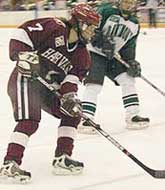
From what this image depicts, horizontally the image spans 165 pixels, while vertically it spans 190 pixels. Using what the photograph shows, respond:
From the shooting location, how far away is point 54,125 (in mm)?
3863

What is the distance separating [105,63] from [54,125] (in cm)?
49

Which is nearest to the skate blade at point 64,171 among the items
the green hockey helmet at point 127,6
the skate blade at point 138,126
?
the skate blade at point 138,126

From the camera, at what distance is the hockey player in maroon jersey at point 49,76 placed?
8.41 ft

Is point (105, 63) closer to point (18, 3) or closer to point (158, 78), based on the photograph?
point (158, 78)

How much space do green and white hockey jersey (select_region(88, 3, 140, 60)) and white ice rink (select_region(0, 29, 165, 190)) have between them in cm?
50

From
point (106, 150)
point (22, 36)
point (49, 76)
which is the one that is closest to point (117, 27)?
point (106, 150)

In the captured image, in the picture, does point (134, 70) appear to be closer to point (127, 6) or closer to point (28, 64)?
point (127, 6)

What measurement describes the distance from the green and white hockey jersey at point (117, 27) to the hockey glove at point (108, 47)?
48 mm

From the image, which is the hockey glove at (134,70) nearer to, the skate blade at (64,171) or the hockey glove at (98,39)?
the hockey glove at (98,39)

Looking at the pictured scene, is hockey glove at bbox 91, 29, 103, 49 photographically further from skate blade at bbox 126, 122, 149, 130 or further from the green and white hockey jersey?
skate blade at bbox 126, 122, 149, 130

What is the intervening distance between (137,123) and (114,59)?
400 millimetres

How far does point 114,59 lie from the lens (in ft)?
12.3

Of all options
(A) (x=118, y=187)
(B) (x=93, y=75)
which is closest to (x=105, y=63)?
(B) (x=93, y=75)

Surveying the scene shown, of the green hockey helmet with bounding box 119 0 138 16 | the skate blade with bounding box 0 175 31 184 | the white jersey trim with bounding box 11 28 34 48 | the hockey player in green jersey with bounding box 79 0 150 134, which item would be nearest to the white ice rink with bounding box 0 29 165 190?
the skate blade with bounding box 0 175 31 184
